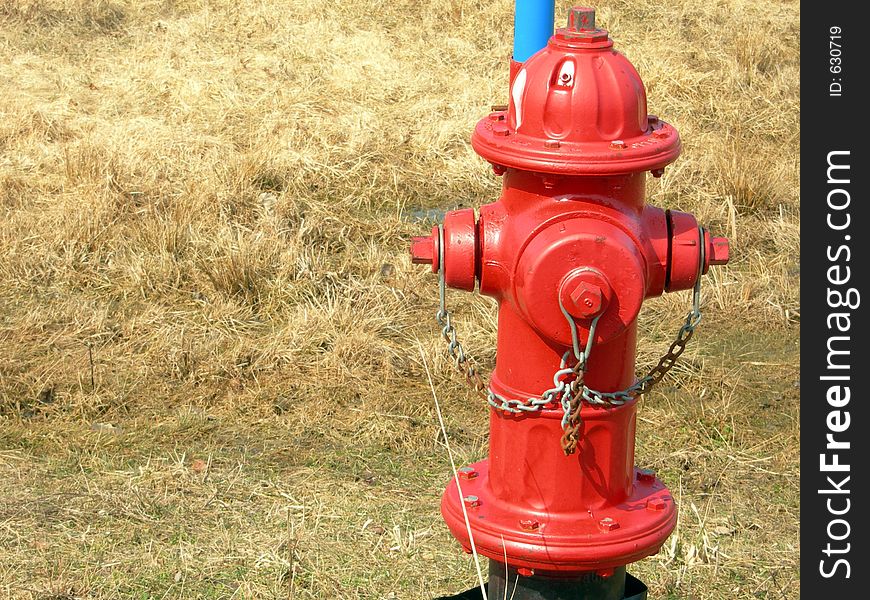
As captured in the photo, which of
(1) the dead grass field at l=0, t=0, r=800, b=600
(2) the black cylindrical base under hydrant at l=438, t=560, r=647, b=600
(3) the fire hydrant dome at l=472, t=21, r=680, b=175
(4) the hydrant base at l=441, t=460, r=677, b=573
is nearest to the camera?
(3) the fire hydrant dome at l=472, t=21, r=680, b=175

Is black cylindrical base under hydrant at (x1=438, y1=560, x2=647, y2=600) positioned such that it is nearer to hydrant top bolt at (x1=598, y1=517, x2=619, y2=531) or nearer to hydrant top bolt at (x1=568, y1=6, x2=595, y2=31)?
hydrant top bolt at (x1=598, y1=517, x2=619, y2=531)

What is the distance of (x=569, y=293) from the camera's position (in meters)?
1.92

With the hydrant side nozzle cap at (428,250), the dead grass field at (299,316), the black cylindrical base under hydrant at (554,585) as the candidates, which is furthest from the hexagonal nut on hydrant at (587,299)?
the dead grass field at (299,316)

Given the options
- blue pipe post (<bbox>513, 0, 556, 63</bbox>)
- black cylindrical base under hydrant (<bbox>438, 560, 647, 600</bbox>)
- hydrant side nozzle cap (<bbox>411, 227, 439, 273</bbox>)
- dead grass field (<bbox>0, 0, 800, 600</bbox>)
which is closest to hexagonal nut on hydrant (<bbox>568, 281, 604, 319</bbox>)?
hydrant side nozzle cap (<bbox>411, 227, 439, 273</bbox>)

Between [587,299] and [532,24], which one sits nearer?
[587,299]

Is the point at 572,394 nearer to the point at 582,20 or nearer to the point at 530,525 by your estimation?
the point at 530,525

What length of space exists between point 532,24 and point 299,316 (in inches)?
74.0

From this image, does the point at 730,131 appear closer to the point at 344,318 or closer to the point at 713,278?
the point at 713,278

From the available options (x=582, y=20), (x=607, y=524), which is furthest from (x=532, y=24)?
(x=607, y=524)

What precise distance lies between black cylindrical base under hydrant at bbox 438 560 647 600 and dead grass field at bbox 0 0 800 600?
Result: 3.05ft

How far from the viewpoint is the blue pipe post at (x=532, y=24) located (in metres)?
3.01

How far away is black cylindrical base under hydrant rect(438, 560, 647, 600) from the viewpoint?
2.17 m

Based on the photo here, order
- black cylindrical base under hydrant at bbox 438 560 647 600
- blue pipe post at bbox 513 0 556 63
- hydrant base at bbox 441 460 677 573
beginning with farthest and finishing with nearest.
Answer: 1. blue pipe post at bbox 513 0 556 63
2. black cylindrical base under hydrant at bbox 438 560 647 600
3. hydrant base at bbox 441 460 677 573

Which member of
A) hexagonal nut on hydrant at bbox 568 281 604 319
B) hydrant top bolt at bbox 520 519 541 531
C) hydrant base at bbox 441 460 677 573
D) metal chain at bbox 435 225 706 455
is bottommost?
hydrant base at bbox 441 460 677 573
